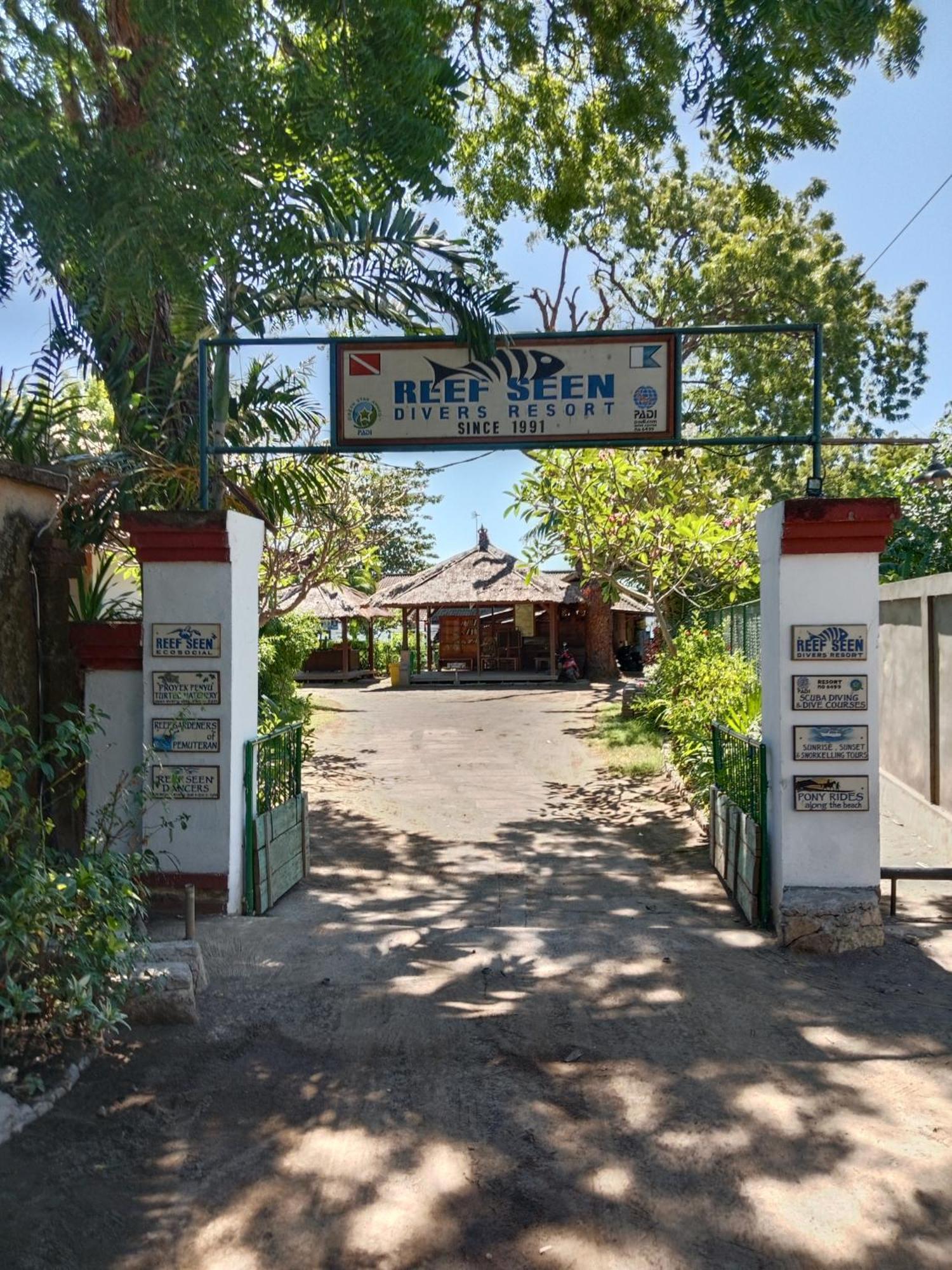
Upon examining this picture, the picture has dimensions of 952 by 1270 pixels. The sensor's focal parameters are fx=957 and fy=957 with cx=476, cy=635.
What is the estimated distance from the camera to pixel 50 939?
3730mm

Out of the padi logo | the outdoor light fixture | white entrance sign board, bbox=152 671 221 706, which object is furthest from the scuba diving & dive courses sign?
the outdoor light fixture

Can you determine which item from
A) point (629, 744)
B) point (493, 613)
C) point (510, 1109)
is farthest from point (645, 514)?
point (493, 613)

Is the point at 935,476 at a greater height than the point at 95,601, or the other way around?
the point at 935,476

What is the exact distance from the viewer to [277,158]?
5602 mm

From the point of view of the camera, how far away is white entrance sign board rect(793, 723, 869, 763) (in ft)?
18.1

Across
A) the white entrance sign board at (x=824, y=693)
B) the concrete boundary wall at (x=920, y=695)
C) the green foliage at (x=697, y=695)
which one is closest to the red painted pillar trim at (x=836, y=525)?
the white entrance sign board at (x=824, y=693)

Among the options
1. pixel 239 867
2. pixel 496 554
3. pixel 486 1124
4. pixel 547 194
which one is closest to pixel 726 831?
pixel 239 867

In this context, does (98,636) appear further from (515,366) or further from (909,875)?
(909,875)

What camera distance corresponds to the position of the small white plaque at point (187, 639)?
5.80 metres

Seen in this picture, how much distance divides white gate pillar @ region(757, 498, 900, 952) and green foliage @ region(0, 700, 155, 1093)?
11.7 feet

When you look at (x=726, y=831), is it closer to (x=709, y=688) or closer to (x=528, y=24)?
(x=709, y=688)

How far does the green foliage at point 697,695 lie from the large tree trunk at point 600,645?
10.5 metres

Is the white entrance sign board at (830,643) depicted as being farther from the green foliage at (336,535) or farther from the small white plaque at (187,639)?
the green foliage at (336,535)

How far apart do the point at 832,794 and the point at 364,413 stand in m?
3.63
